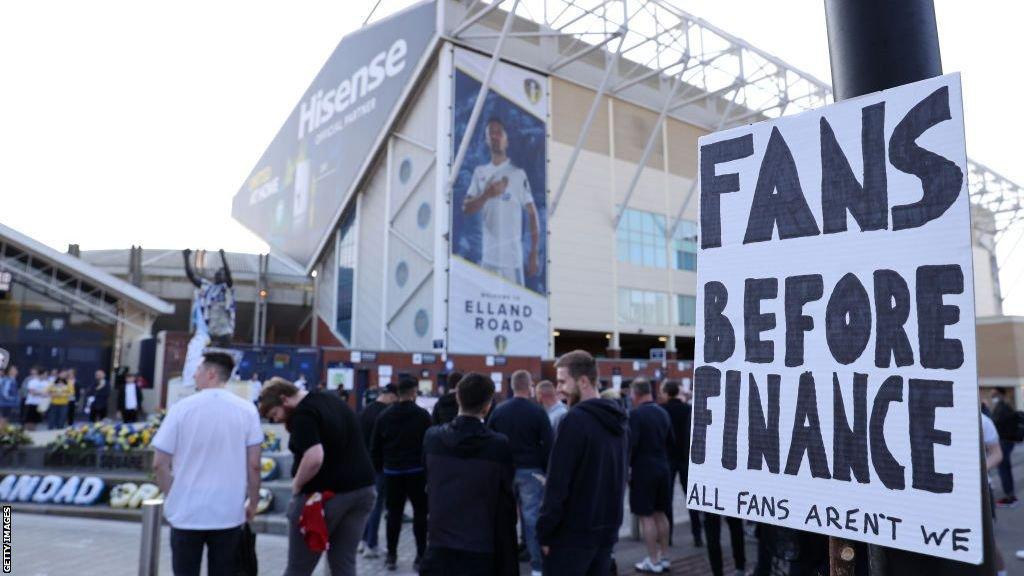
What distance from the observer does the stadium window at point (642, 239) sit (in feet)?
98.8

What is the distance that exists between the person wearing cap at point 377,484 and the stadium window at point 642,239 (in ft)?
75.3

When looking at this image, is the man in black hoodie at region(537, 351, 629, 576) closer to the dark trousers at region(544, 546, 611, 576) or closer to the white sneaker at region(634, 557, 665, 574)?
the dark trousers at region(544, 546, 611, 576)

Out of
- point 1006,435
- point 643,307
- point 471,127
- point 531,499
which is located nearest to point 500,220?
point 471,127

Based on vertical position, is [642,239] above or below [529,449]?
above

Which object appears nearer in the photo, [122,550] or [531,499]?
[531,499]

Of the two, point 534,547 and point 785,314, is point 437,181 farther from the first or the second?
point 785,314

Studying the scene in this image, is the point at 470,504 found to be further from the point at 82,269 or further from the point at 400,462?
the point at 82,269

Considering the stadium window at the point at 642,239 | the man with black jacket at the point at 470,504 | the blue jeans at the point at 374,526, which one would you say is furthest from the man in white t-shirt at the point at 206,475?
the stadium window at the point at 642,239

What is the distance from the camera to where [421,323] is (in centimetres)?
2381

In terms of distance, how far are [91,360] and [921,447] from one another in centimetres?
2750

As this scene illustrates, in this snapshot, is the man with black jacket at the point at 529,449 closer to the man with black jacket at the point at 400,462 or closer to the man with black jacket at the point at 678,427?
the man with black jacket at the point at 400,462

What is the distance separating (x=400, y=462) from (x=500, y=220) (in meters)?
18.2

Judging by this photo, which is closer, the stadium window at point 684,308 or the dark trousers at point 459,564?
the dark trousers at point 459,564

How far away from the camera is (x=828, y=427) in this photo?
1845 mm
